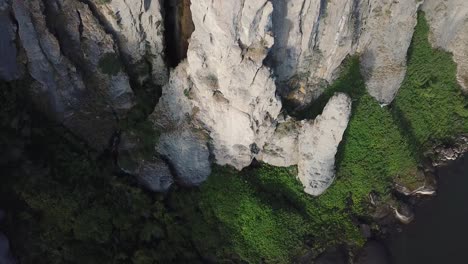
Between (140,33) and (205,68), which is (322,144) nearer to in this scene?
(205,68)

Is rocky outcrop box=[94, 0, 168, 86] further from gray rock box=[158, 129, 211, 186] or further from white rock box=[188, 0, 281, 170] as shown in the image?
gray rock box=[158, 129, 211, 186]

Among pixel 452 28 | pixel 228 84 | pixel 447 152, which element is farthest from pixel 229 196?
pixel 452 28

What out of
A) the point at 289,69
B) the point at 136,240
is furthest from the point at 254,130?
the point at 136,240

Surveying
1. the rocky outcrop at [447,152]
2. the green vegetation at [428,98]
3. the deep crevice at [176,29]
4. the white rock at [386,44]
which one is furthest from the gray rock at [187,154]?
the rocky outcrop at [447,152]

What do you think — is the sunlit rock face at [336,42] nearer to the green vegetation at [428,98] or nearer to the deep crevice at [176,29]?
the green vegetation at [428,98]

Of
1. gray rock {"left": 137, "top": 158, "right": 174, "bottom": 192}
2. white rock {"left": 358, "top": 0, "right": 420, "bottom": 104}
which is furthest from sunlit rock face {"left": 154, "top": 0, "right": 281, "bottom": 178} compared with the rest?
white rock {"left": 358, "top": 0, "right": 420, "bottom": 104}

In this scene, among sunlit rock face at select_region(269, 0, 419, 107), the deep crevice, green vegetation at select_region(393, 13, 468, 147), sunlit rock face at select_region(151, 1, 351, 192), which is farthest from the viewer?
green vegetation at select_region(393, 13, 468, 147)
